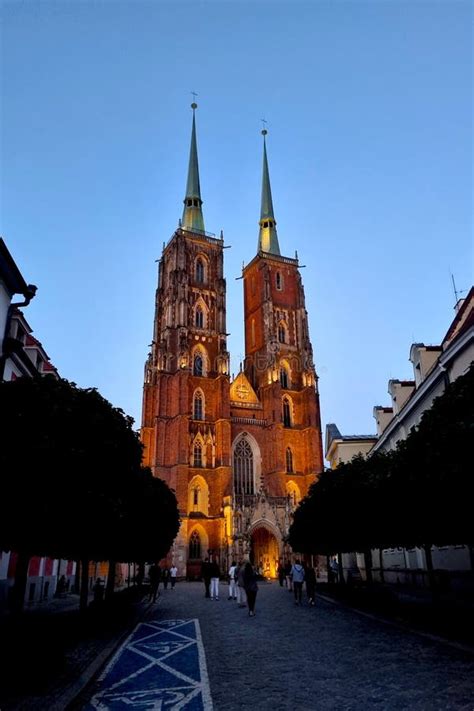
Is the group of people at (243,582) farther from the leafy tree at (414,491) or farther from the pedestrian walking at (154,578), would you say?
the leafy tree at (414,491)

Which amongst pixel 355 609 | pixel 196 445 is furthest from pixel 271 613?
pixel 196 445

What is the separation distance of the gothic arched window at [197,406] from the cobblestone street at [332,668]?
44566 mm

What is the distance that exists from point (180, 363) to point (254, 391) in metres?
13.1

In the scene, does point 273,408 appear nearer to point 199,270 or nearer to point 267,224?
point 199,270

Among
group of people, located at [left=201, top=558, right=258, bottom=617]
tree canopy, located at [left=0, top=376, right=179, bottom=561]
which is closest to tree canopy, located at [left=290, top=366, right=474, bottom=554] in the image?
group of people, located at [left=201, top=558, right=258, bottom=617]

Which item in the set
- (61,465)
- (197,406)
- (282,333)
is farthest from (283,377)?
(61,465)

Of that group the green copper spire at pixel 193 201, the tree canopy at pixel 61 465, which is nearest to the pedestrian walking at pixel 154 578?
the tree canopy at pixel 61 465

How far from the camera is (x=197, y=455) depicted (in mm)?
59156

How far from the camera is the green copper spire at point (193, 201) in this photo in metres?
78.8

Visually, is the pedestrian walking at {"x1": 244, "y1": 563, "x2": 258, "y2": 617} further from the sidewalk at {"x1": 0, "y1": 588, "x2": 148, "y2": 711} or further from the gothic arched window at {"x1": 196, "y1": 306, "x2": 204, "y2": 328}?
the gothic arched window at {"x1": 196, "y1": 306, "x2": 204, "y2": 328}

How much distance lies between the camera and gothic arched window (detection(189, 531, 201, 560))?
54875mm

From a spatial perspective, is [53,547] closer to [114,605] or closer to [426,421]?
[114,605]

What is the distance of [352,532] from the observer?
22.8m

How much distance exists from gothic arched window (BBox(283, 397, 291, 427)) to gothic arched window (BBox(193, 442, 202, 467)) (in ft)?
41.6
